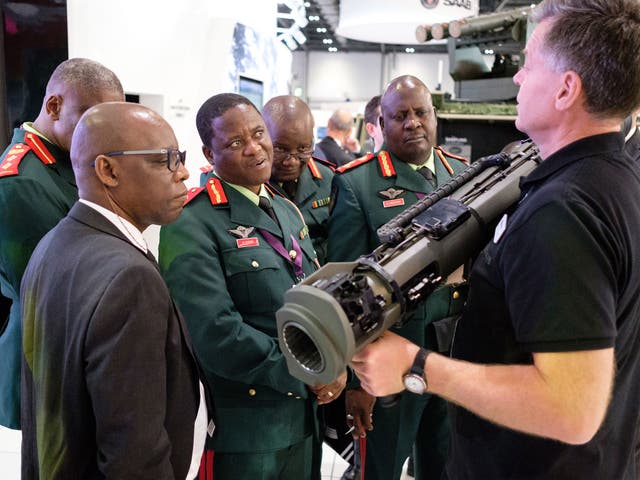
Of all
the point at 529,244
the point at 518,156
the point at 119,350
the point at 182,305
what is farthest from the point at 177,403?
the point at 518,156

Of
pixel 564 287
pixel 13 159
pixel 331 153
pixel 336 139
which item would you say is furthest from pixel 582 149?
pixel 336 139

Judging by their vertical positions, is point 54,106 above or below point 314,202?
above

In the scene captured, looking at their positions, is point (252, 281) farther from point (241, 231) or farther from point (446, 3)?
point (446, 3)

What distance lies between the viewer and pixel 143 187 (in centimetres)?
127

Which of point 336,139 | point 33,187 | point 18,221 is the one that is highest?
point 336,139

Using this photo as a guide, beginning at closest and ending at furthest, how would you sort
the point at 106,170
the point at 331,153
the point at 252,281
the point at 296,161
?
the point at 106,170, the point at 252,281, the point at 296,161, the point at 331,153

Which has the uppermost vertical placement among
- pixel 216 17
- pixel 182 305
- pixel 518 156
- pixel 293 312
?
pixel 216 17

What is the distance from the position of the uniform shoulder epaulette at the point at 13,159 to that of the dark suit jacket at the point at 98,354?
826 millimetres

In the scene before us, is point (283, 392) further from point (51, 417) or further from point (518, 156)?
point (518, 156)

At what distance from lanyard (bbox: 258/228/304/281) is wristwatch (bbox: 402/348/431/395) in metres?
0.78

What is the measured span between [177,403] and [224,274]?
1.61ft

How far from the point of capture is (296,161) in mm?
2545

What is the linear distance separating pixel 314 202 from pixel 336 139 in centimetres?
313

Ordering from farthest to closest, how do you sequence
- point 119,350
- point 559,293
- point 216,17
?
point 216,17 → point 119,350 → point 559,293
